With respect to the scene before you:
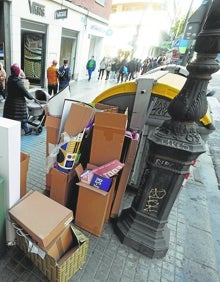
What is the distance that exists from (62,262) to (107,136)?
4.19ft

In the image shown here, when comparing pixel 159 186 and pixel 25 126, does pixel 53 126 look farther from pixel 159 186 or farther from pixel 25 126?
pixel 25 126

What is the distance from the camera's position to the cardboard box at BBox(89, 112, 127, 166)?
2.16 m

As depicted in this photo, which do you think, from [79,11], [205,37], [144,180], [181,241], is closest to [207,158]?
[181,241]

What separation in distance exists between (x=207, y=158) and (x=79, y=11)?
923 centimetres

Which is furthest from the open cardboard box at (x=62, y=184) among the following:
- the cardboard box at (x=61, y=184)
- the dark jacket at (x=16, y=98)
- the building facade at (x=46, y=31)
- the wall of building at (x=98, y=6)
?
the wall of building at (x=98, y=6)

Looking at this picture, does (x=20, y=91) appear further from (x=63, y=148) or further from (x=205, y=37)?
(x=205, y=37)

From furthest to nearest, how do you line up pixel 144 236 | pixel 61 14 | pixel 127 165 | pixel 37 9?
pixel 61 14, pixel 37 9, pixel 127 165, pixel 144 236

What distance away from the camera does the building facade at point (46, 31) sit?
259 inches

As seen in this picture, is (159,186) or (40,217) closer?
(40,217)

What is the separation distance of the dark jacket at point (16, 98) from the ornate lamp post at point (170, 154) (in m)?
2.97

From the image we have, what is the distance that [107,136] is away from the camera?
2244mm

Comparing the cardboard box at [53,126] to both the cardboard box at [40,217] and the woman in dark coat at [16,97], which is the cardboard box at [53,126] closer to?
the cardboard box at [40,217]

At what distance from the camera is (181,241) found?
8.38 feet

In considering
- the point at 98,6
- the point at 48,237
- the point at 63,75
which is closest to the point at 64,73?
the point at 63,75
